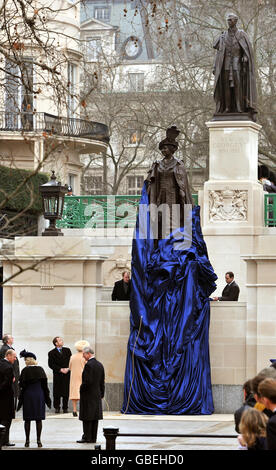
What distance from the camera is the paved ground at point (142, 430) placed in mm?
18406

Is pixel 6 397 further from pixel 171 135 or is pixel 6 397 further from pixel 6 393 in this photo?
pixel 171 135

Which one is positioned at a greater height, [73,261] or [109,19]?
[109,19]

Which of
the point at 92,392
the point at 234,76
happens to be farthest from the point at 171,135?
the point at 92,392

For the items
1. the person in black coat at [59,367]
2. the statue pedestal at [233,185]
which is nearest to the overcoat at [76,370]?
the person in black coat at [59,367]

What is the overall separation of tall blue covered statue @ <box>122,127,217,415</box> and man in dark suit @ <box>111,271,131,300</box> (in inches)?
47.3

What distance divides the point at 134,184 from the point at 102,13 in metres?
19.9

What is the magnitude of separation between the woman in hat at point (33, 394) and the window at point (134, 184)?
50.6 metres

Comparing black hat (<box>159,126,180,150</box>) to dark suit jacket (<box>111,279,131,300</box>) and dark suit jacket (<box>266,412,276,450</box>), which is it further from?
dark suit jacket (<box>266,412,276,450</box>)

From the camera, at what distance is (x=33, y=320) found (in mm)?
24656

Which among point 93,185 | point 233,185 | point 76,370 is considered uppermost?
point 93,185

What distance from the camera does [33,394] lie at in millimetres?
19156

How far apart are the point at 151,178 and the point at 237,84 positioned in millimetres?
5011
